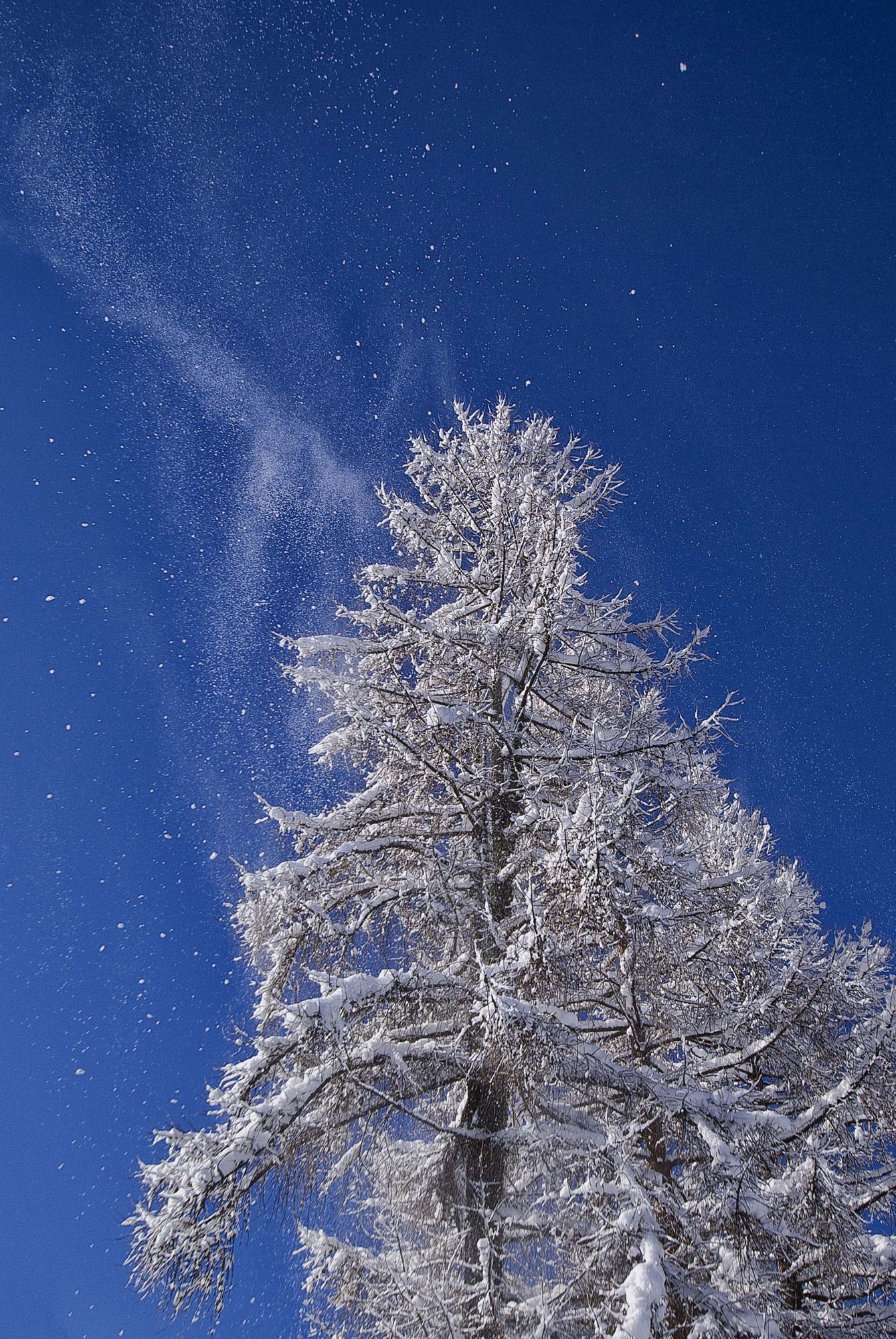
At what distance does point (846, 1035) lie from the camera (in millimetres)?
5324

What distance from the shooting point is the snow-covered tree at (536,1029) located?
4016 millimetres

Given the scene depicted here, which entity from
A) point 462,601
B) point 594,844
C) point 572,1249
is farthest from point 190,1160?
point 462,601

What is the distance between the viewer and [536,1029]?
13.7 feet

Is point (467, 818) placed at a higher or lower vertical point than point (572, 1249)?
higher

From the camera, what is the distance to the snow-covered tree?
13.2ft

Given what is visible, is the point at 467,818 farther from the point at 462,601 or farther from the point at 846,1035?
the point at 846,1035

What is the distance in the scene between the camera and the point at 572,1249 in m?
4.30

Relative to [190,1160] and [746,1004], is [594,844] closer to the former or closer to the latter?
[746,1004]

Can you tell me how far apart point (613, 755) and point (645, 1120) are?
9.06ft

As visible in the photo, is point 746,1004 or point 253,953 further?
point 253,953

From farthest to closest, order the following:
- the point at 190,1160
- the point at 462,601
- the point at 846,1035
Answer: the point at 462,601 → the point at 846,1035 → the point at 190,1160

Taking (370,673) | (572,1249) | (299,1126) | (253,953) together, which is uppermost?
(370,673)

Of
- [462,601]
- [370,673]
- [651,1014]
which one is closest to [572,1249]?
[651,1014]

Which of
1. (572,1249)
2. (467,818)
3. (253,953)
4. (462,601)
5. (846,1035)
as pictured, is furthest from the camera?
(462,601)
